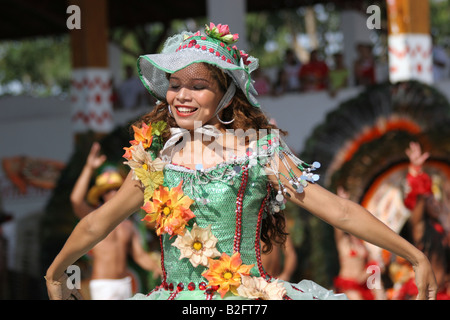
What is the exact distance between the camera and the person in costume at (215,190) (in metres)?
2.82

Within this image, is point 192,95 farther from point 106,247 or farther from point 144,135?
point 106,247

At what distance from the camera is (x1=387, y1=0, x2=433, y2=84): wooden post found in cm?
864

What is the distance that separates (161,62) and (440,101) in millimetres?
5189

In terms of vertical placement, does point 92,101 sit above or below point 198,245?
above

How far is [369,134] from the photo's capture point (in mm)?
7762

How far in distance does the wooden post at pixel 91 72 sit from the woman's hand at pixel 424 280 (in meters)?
7.30

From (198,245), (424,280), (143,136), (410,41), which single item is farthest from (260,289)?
(410,41)

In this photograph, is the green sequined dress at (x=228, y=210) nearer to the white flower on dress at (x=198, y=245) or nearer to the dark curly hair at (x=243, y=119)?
the white flower on dress at (x=198, y=245)

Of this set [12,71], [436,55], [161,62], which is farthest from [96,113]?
[12,71]

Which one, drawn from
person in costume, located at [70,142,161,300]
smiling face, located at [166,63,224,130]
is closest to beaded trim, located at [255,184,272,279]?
smiling face, located at [166,63,224,130]

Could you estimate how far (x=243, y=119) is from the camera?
302 cm

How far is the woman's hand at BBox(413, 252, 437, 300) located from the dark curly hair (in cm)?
58

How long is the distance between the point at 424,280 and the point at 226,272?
706 mm

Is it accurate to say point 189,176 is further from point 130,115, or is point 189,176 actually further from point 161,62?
point 130,115
